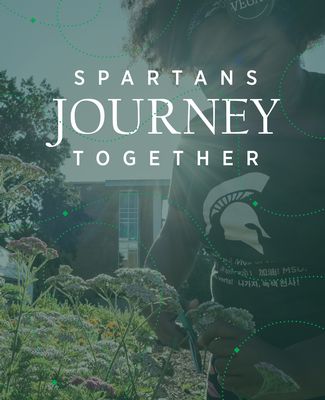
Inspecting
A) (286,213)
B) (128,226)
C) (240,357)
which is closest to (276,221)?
(286,213)

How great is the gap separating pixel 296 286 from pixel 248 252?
210mm

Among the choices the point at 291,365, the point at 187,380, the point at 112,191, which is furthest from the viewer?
the point at 112,191

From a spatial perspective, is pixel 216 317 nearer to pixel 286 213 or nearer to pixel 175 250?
→ pixel 286 213

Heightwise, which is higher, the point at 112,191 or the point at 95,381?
the point at 112,191

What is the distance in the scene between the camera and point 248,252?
1983 millimetres

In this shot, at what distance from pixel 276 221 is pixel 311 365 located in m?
0.61

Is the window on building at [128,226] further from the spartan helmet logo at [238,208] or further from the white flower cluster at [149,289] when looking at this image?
the white flower cluster at [149,289]

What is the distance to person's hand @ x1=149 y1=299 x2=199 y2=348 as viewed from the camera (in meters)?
1.67

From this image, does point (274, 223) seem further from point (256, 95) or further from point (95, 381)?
point (95, 381)

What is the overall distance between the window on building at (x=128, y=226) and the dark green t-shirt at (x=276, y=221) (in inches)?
1258

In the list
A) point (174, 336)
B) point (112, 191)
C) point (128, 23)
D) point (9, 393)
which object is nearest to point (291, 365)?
point (174, 336)

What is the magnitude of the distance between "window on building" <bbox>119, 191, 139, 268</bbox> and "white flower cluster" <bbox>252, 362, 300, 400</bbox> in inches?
1283

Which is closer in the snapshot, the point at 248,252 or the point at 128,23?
the point at 248,252

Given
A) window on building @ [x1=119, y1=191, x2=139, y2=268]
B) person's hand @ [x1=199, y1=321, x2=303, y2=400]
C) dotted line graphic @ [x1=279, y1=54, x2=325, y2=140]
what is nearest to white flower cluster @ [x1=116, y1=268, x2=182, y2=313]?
person's hand @ [x1=199, y1=321, x2=303, y2=400]
